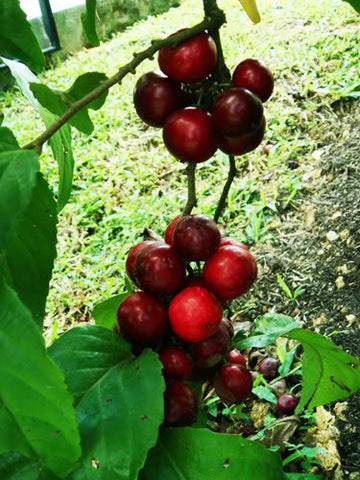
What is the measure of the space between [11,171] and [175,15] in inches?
187

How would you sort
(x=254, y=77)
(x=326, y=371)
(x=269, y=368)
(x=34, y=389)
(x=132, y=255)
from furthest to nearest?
(x=269, y=368) < (x=326, y=371) < (x=132, y=255) < (x=254, y=77) < (x=34, y=389)

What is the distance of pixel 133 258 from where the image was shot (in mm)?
819

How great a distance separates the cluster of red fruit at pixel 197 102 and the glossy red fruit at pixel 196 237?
0.27 feet

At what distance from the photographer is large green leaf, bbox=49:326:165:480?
0.63m

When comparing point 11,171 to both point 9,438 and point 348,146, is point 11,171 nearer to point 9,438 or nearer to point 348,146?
point 9,438

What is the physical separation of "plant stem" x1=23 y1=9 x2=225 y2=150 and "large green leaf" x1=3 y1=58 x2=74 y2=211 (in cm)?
25

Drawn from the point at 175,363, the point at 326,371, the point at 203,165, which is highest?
the point at 175,363

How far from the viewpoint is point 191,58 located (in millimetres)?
669

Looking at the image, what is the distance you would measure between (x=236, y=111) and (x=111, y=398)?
0.39m

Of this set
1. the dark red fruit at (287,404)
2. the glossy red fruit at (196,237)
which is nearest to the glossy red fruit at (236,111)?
the glossy red fruit at (196,237)

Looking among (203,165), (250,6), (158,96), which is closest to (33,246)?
Answer: (158,96)

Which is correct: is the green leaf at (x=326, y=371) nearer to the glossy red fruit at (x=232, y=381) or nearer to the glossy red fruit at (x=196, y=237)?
the glossy red fruit at (x=232, y=381)

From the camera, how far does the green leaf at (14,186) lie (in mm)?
456

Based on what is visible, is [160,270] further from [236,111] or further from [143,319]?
[236,111]
